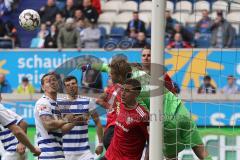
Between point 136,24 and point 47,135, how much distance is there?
22.3 feet

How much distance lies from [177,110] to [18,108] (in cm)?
567

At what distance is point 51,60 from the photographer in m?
15.8

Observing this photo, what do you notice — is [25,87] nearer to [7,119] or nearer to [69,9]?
[69,9]

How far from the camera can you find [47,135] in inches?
395

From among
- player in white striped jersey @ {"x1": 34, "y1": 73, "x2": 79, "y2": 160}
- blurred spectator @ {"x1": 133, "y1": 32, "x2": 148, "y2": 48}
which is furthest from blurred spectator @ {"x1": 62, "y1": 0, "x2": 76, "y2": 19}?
player in white striped jersey @ {"x1": 34, "y1": 73, "x2": 79, "y2": 160}

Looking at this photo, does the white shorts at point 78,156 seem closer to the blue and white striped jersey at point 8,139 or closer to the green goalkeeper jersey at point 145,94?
the blue and white striped jersey at point 8,139

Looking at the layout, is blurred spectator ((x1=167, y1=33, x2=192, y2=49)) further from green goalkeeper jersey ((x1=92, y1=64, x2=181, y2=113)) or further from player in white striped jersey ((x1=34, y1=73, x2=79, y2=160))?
green goalkeeper jersey ((x1=92, y1=64, x2=181, y2=113))

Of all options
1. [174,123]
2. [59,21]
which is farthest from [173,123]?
[59,21]

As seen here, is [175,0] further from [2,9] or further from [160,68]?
[160,68]

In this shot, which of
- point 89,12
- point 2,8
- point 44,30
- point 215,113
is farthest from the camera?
point 2,8

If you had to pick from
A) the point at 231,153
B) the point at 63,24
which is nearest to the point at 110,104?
the point at 231,153

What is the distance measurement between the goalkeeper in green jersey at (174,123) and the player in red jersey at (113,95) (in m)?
0.20

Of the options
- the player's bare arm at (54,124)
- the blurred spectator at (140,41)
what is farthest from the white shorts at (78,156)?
the blurred spectator at (140,41)

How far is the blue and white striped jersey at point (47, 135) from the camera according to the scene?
392 inches
